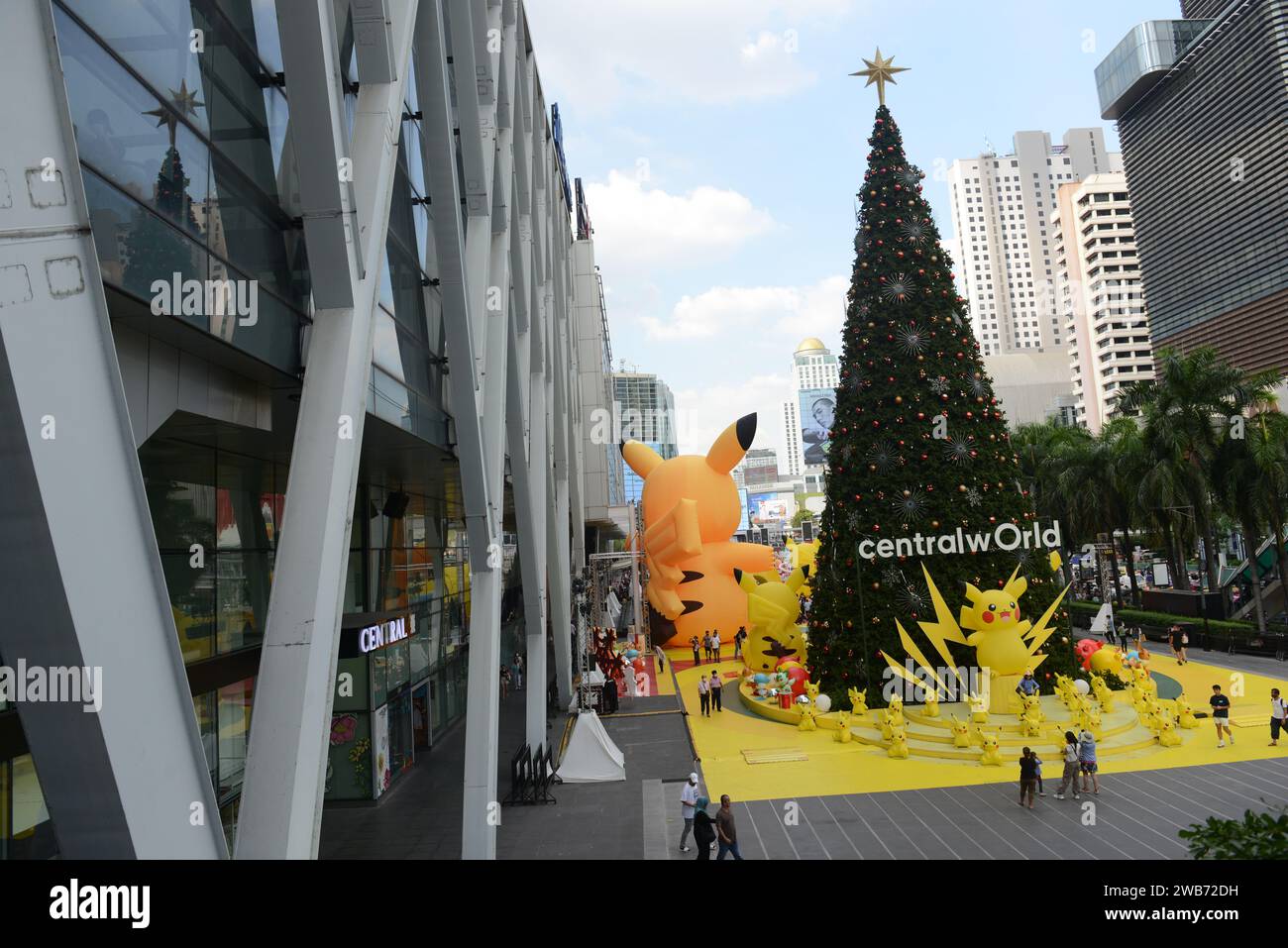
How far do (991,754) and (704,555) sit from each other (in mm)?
17884

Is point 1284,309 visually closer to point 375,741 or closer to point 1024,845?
point 1024,845

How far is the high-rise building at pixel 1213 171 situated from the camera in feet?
192

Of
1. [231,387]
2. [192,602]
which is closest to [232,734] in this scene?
[192,602]

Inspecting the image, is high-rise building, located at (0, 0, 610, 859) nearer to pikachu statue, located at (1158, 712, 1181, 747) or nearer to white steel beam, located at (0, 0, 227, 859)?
white steel beam, located at (0, 0, 227, 859)

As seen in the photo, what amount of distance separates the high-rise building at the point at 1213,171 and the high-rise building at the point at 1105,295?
2856 cm

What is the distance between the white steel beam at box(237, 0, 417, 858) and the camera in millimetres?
5109

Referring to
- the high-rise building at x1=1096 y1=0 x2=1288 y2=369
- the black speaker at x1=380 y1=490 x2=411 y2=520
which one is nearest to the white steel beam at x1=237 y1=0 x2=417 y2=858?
the black speaker at x1=380 y1=490 x2=411 y2=520

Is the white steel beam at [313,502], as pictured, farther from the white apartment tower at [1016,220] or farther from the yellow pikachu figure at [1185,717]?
the white apartment tower at [1016,220]

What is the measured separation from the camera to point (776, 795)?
14.6m

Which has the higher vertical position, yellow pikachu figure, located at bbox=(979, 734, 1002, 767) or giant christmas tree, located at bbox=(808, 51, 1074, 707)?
giant christmas tree, located at bbox=(808, 51, 1074, 707)

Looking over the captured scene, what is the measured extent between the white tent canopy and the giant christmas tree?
265 inches

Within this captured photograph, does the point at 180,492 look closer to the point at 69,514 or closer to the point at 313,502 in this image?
the point at 313,502

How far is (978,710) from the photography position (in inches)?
672

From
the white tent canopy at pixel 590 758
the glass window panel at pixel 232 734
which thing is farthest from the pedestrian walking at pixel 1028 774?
the glass window panel at pixel 232 734
